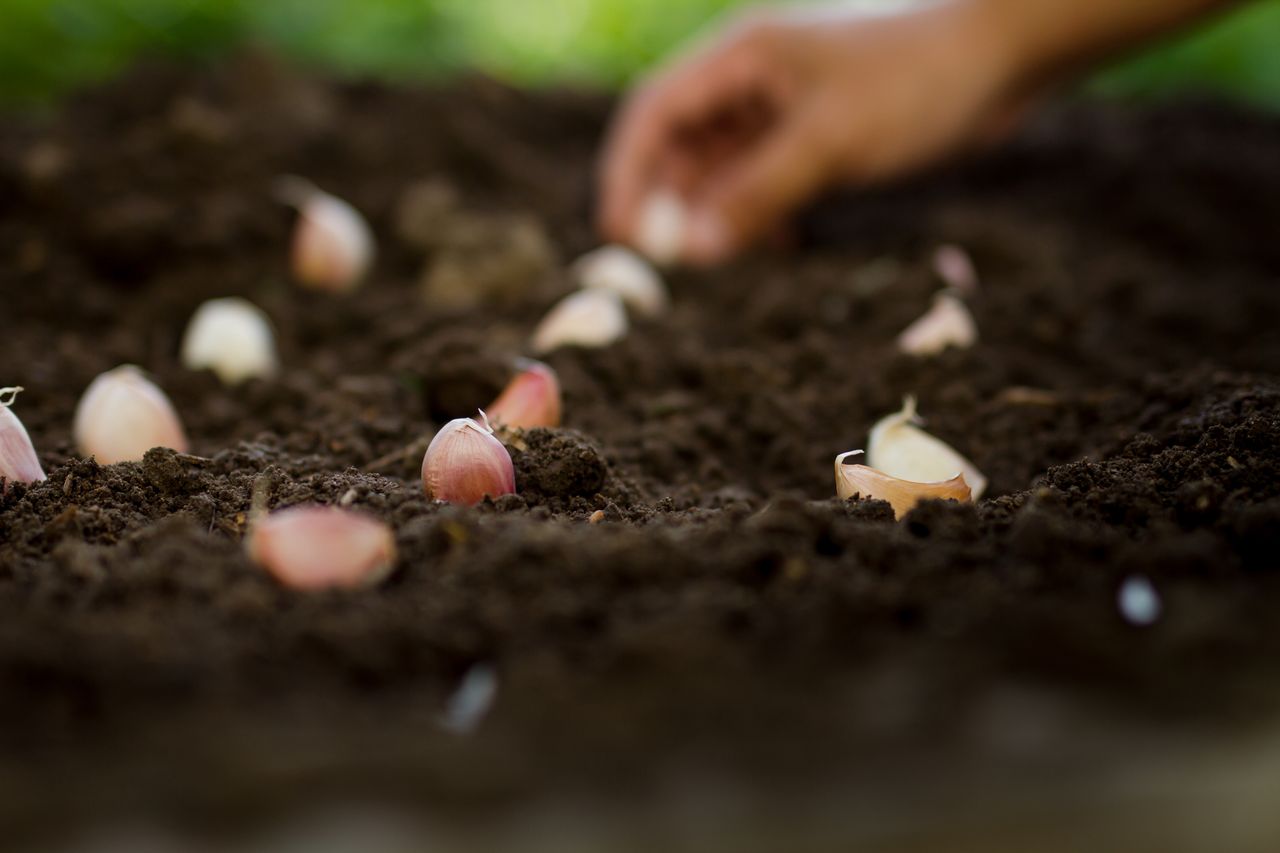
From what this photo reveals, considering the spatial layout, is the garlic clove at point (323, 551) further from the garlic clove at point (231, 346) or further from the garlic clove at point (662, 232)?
the garlic clove at point (662, 232)

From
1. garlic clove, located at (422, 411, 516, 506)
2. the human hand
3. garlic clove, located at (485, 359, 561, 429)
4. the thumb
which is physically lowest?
garlic clove, located at (422, 411, 516, 506)

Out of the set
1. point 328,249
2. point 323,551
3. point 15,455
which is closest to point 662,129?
point 328,249

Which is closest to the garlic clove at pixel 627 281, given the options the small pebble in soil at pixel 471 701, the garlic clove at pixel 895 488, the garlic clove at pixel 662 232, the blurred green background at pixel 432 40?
the garlic clove at pixel 662 232

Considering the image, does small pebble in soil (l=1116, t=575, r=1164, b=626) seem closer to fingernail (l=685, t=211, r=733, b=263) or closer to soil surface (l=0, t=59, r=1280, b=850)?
soil surface (l=0, t=59, r=1280, b=850)

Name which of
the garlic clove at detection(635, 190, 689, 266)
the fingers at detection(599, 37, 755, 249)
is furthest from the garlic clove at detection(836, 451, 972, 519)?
the fingers at detection(599, 37, 755, 249)

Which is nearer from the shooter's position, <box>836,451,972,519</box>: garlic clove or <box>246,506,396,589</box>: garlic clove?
<box>246,506,396,589</box>: garlic clove

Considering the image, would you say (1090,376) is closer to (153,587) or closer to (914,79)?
(914,79)

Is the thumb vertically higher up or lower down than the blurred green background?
lower down

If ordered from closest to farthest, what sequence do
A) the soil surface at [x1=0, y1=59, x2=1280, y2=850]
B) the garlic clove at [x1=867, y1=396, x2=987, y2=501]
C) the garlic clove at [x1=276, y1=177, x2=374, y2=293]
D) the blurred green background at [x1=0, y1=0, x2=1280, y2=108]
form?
the soil surface at [x1=0, y1=59, x2=1280, y2=850] → the garlic clove at [x1=867, y1=396, x2=987, y2=501] → the garlic clove at [x1=276, y1=177, x2=374, y2=293] → the blurred green background at [x1=0, y1=0, x2=1280, y2=108]

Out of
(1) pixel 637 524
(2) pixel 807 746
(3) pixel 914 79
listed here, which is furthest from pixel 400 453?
(3) pixel 914 79
